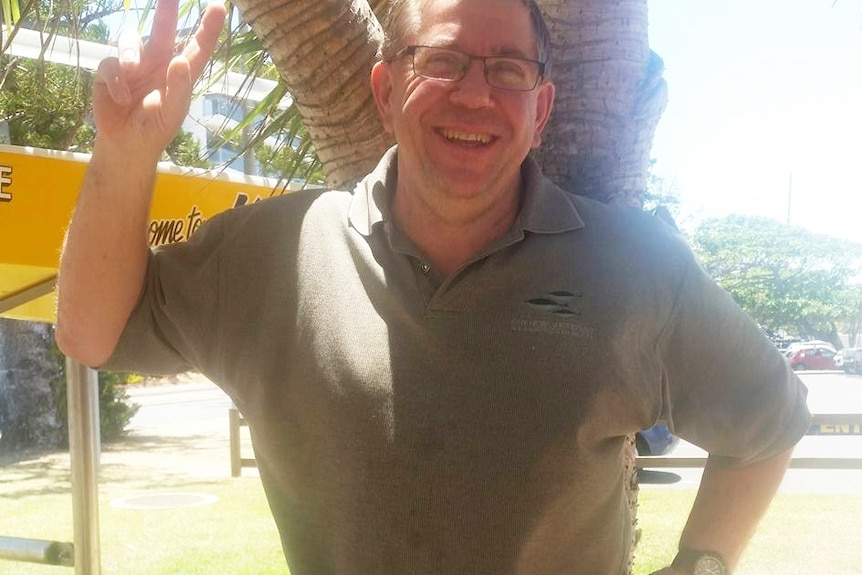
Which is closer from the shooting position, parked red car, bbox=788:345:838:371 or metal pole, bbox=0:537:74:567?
metal pole, bbox=0:537:74:567

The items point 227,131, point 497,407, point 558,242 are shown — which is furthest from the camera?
point 227,131

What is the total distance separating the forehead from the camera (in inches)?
72.4

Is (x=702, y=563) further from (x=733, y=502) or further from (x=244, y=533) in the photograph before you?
(x=244, y=533)

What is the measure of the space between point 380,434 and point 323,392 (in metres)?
0.14

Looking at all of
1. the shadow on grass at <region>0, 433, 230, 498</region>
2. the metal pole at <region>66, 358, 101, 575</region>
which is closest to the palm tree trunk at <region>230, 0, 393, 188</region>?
the metal pole at <region>66, 358, 101, 575</region>

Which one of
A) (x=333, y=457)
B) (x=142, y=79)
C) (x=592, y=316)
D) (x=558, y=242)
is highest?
(x=142, y=79)

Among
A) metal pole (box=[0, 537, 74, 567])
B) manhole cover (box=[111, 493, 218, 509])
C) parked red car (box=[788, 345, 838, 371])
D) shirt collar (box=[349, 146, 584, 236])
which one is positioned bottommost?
manhole cover (box=[111, 493, 218, 509])

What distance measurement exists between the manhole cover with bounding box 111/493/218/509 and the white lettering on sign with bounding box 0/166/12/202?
742 cm

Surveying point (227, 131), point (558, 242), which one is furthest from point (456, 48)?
point (227, 131)

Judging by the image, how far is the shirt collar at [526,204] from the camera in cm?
181

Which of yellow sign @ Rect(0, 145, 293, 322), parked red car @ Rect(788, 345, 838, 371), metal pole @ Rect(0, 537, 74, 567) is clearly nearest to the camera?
metal pole @ Rect(0, 537, 74, 567)

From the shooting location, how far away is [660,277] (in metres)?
1.77

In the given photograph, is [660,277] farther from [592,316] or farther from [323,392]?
[323,392]

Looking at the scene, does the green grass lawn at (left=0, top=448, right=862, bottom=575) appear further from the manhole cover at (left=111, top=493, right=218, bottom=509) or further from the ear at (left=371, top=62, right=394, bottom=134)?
the ear at (left=371, top=62, right=394, bottom=134)
